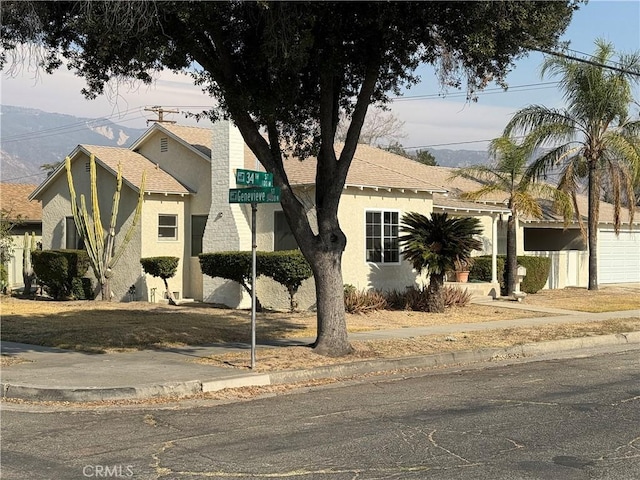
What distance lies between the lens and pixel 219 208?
23906mm

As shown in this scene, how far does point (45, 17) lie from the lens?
12.1 m

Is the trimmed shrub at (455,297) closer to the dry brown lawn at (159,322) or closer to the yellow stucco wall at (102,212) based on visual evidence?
the dry brown lawn at (159,322)

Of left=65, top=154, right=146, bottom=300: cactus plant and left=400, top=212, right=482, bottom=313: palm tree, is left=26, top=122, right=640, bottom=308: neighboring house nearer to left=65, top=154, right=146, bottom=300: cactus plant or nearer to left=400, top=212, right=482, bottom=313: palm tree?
left=65, top=154, right=146, bottom=300: cactus plant

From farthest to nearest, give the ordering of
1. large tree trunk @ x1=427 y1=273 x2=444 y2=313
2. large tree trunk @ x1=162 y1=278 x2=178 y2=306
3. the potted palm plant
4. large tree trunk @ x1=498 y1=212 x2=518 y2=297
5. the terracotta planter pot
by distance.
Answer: large tree trunk @ x1=498 y1=212 x2=518 y2=297 < the terracotta planter pot < large tree trunk @ x1=162 y1=278 x2=178 y2=306 < large tree trunk @ x1=427 y1=273 x2=444 y2=313 < the potted palm plant

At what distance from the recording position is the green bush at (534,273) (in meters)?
27.4

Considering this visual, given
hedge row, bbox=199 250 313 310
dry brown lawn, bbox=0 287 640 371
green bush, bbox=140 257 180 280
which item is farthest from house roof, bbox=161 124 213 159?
dry brown lawn, bbox=0 287 640 371

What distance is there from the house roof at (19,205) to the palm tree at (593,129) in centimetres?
1932

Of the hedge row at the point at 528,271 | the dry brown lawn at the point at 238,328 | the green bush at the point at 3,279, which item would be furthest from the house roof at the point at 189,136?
the hedge row at the point at 528,271

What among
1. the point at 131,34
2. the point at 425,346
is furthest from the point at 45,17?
the point at 425,346

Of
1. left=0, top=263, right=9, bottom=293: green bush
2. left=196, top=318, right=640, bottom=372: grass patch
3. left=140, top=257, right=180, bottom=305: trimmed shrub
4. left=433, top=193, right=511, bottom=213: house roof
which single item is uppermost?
left=433, top=193, right=511, bottom=213: house roof

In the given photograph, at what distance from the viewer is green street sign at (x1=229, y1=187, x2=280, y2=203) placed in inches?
466

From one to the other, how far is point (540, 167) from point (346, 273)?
8.62 metres

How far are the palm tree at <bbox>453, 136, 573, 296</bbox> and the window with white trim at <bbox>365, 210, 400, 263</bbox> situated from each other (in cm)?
427

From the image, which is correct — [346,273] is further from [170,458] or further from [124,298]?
[170,458]
